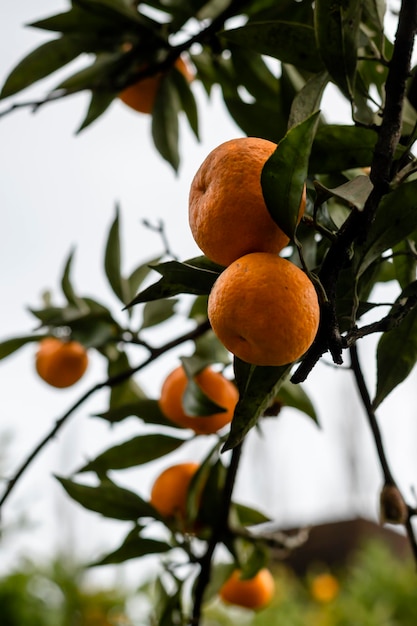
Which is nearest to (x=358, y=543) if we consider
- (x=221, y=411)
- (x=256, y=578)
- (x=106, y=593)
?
(x=106, y=593)

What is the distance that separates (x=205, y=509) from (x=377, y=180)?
0.56m

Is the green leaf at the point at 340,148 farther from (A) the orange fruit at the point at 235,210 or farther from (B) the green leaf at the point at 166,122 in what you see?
(B) the green leaf at the point at 166,122

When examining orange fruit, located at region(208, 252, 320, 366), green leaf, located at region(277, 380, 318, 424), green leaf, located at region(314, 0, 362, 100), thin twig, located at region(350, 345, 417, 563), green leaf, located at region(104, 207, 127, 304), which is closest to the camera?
orange fruit, located at region(208, 252, 320, 366)

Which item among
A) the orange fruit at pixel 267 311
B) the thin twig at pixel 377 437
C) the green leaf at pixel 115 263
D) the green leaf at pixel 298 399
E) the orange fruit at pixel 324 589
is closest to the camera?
the orange fruit at pixel 267 311

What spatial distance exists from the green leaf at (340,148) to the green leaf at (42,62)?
46 centimetres

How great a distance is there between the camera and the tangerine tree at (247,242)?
0.39m

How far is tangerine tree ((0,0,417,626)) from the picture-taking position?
0.39 meters

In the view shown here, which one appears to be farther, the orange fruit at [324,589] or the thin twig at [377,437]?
the orange fruit at [324,589]

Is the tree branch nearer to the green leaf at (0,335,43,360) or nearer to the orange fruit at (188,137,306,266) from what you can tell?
the orange fruit at (188,137,306,266)

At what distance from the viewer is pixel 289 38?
1.91ft

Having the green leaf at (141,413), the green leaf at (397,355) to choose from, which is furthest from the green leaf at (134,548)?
the green leaf at (397,355)

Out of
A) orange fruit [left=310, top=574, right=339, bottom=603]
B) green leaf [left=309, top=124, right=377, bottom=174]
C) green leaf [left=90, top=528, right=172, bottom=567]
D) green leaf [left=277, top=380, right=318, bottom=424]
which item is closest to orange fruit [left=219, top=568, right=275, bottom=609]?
green leaf [left=90, top=528, right=172, bottom=567]

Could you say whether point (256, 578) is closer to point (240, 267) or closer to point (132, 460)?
point (132, 460)

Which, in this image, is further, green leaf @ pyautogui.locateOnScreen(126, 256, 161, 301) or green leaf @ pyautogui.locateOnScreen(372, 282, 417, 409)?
green leaf @ pyautogui.locateOnScreen(126, 256, 161, 301)
